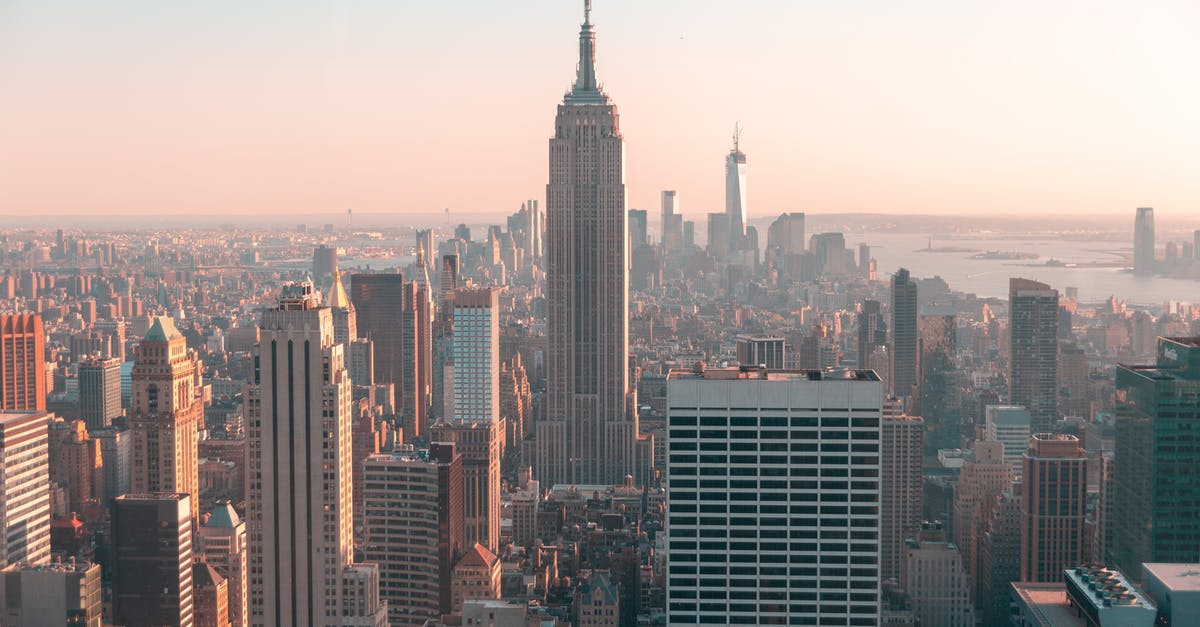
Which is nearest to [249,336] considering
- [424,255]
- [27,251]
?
[27,251]

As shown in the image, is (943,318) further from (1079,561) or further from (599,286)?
(599,286)

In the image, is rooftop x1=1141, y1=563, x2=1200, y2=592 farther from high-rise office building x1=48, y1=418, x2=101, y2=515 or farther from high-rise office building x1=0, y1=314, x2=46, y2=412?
high-rise office building x1=0, y1=314, x2=46, y2=412

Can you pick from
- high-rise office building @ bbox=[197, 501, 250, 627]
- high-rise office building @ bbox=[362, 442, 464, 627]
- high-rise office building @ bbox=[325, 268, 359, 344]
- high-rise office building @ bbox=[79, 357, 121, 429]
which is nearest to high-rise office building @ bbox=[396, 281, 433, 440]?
high-rise office building @ bbox=[325, 268, 359, 344]

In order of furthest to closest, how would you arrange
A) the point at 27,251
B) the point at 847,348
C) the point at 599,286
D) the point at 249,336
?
1. the point at 599,286
2. the point at 847,348
3. the point at 27,251
4. the point at 249,336

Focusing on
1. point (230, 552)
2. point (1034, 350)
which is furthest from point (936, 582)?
point (230, 552)

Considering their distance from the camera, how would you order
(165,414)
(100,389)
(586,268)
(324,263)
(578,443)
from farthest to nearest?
1. (586,268)
2. (578,443)
3. (100,389)
4. (165,414)
5. (324,263)

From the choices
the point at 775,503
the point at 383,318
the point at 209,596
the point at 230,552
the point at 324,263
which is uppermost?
the point at 324,263

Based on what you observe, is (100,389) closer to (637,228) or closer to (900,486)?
(900,486)
